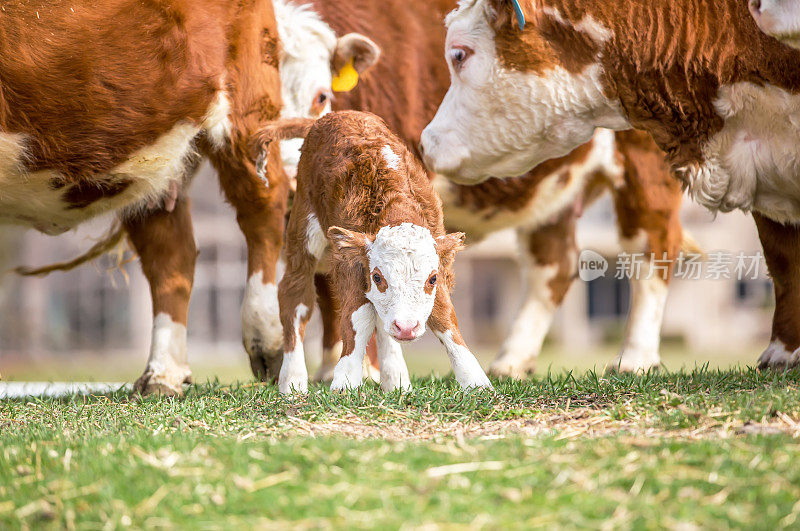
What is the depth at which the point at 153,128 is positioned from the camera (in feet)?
16.0

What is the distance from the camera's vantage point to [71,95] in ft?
15.3

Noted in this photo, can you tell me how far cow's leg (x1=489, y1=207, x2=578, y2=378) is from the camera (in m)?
6.88

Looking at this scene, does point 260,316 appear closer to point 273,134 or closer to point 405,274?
point 273,134

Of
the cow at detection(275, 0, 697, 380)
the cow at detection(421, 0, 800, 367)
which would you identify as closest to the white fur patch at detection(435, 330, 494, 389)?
the cow at detection(421, 0, 800, 367)

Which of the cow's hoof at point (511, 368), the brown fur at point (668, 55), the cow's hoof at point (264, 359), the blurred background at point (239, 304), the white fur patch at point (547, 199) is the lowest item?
the blurred background at point (239, 304)

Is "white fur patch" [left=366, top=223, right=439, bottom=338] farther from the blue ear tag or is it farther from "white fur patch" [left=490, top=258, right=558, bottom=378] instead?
"white fur patch" [left=490, top=258, right=558, bottom=378]

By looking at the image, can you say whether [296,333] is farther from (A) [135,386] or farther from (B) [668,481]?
(B) [668,481]

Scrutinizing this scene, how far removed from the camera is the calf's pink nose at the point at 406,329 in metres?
3.78

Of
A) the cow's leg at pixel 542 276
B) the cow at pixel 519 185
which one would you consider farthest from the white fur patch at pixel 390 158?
the cow's leg at pixel 542 276

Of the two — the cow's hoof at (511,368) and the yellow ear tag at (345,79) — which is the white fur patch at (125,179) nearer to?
the yellow ear tag at (345,79)

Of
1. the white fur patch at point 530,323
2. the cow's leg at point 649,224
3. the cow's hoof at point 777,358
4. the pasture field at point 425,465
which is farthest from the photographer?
the white fur patch at point 530,323

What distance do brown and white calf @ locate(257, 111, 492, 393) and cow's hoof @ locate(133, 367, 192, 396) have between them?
0.86 meters

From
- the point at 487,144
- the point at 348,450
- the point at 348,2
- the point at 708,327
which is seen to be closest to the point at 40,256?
the point at 708,327

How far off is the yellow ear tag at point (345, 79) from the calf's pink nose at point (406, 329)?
2720 mm
